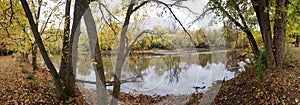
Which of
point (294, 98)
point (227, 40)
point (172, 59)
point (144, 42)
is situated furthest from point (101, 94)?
point (172, 59)

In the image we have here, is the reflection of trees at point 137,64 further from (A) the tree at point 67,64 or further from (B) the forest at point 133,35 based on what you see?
(A) the tree at point 67,64

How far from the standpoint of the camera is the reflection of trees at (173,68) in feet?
34.3

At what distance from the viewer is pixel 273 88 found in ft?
15.3

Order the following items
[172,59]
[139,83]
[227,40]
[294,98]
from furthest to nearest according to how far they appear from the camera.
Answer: [172,59], [139,83], [227,40], [294,98]

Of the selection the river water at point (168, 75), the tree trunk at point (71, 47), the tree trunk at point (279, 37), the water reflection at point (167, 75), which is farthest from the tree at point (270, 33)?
the tree trunk at point (71, 47)

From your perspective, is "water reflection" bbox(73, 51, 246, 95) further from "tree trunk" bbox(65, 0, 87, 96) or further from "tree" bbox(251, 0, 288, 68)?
"tree" bbox(251, 0, 288, 68)

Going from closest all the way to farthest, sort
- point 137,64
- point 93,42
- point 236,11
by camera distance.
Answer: point 93,42
point 236,11
point 137,64

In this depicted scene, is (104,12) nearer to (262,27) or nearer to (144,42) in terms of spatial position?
(144,42)

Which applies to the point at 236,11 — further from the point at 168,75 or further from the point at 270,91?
the point at 168,75

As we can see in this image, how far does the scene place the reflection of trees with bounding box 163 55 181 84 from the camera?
10448 millimetres

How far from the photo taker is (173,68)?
1078 cm

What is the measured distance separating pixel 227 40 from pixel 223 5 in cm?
262

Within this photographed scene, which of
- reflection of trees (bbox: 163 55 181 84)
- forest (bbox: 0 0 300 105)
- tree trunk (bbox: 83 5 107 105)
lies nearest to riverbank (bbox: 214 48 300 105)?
forest (bbox: 0 0 300 105)

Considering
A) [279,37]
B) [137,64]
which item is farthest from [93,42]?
[279,37]
